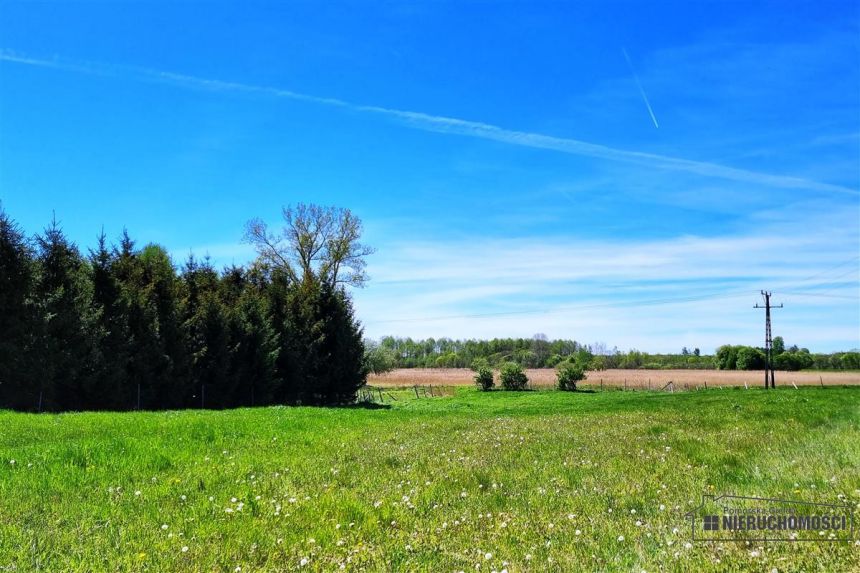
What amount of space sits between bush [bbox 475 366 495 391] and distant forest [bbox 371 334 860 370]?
32.0 feet

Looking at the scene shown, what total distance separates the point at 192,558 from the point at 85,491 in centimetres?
316

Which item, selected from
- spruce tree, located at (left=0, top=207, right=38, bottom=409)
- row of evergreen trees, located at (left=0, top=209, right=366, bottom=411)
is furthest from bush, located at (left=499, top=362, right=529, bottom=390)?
spruce tree, located at (left=0, top=207, right=38, bottom=409)

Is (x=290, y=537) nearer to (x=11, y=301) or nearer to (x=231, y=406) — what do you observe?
(x=11, y=301)

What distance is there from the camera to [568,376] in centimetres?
5688

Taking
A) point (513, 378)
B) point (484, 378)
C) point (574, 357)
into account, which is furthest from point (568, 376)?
point (574, 357)

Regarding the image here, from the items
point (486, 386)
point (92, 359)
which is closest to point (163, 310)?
point (92, 359)

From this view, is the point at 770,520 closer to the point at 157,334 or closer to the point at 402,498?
the point at 402,498

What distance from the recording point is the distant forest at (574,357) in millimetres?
91312

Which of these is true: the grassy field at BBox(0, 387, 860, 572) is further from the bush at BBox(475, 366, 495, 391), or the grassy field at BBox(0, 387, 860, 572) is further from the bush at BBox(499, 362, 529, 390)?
the bush at BBox(499, 362, 529, 390)

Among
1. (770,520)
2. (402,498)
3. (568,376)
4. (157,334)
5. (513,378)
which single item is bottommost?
(513,378)

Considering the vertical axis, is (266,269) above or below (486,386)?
above

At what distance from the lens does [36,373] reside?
20.5m

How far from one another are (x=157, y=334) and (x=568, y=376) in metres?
41.8

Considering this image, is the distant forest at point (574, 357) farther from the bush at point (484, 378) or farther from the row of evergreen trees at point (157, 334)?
the row of evergreen trees at point (157, 334)
